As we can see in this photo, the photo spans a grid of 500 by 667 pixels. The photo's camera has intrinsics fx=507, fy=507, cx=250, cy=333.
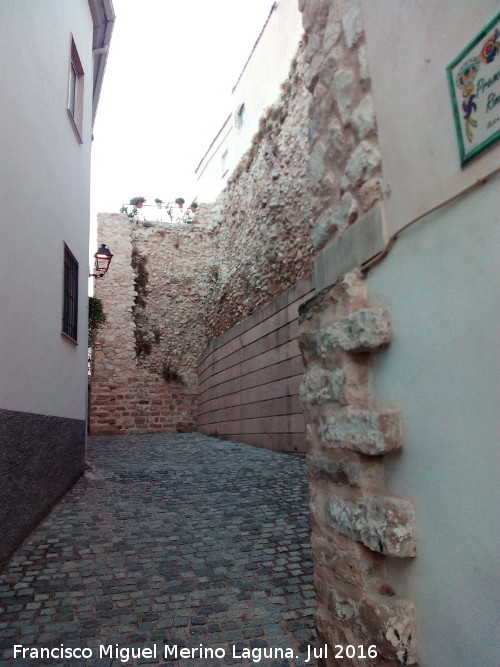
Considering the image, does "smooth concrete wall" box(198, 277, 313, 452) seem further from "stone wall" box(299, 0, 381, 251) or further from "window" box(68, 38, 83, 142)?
"stone wall" box(299, 0, 381, 251)

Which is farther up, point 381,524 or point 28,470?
point 28,470

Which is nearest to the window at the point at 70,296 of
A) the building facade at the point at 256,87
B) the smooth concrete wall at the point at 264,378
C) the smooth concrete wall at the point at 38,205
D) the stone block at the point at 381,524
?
the smooth concrete wall at the point at 38,205

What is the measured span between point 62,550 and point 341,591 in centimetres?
262

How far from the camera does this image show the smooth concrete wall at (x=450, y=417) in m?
1.35

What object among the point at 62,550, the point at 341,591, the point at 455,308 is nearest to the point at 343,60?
the point at 455,308

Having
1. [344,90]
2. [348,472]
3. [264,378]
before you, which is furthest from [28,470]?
[264,378]

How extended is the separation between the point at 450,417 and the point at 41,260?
4280 mm

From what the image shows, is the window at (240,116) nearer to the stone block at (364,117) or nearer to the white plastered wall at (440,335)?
the stone block at (364,117)

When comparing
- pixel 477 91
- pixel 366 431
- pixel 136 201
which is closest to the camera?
pixel 477 91

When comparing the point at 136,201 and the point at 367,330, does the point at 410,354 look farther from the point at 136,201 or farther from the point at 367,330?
the point at 136,201

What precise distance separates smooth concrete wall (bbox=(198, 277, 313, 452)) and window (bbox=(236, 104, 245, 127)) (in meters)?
6.59

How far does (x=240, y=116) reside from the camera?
14.5 m

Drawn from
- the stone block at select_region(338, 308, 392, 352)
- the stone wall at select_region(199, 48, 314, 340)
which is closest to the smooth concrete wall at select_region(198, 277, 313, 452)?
the stone wall at select_region(199, 48, 314, 340)

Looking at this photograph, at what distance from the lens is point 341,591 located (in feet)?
6.48
